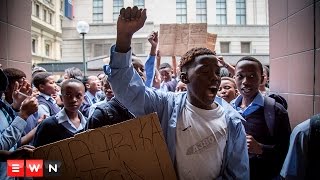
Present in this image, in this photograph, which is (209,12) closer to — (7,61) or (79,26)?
(79,26)

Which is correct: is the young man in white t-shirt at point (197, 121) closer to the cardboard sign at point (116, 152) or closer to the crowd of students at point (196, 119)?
the crowd of students at point (196, 119)

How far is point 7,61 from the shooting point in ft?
12.1

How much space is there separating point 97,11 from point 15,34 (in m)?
25.9

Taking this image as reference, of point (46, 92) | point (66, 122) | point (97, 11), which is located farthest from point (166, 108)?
point (97, 11)

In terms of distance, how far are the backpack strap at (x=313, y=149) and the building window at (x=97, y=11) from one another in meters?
28.5

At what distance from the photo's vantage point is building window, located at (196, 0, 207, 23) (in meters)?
27.9

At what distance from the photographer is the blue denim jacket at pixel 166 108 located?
1.53 metres

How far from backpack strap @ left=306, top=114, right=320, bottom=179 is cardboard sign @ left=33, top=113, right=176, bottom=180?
2.48ft

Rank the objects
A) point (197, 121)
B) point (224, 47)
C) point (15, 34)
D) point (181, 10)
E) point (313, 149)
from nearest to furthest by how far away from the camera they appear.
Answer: point (313, 149), point (197, 121), point (15, 34), point (224, 47), point (181, 10)

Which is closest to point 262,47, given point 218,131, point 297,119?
point 297,119

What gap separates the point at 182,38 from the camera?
177 inches

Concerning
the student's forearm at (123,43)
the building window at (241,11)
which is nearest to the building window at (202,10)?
the building window at (241,11)

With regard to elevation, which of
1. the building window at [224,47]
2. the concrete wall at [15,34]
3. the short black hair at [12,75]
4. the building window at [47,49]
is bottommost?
the short black hair at [12,75]

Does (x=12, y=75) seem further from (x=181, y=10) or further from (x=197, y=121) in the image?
(x=181, y=10)
